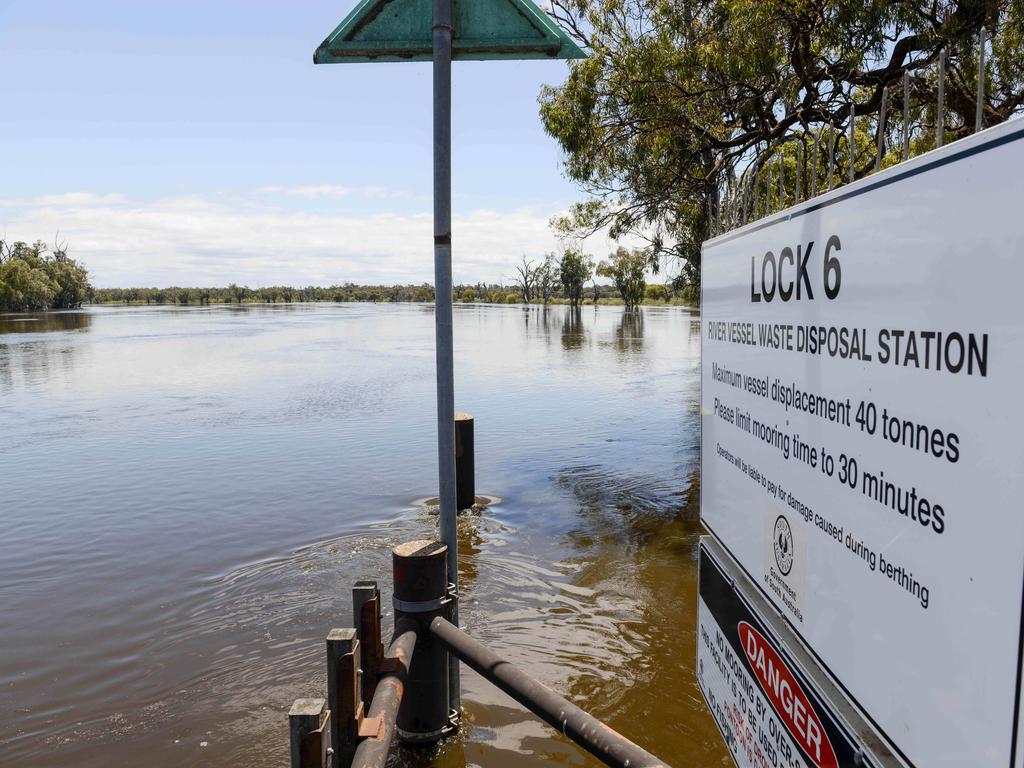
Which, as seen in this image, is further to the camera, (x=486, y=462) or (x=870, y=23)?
(x=486, y=462)

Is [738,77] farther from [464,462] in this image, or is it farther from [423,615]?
[423,615]

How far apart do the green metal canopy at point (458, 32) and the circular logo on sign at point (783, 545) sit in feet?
7.87

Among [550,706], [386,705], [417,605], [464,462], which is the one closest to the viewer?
[550,706]

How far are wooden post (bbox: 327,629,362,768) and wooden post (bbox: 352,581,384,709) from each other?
28cm

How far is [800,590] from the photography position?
5.81 feet

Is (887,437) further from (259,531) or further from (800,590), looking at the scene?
(259,531)

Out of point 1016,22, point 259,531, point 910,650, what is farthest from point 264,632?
point 1016,22

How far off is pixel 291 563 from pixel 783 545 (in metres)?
6.14

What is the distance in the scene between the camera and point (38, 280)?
286 feet

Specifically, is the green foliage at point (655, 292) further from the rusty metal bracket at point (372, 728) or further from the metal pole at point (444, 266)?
the rusty metal bracket at point (372, 728)

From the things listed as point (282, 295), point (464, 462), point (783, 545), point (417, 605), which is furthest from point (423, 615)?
point (282, 295)

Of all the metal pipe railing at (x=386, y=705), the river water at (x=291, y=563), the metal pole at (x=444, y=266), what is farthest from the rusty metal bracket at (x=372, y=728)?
the river water at (x=291, y=563)

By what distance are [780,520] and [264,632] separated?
193 inches

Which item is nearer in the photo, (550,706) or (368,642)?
(550,706)
